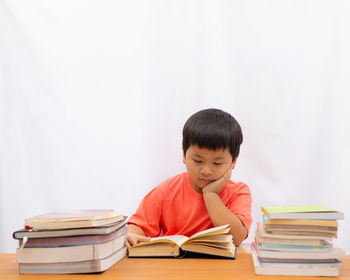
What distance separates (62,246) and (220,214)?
616mm

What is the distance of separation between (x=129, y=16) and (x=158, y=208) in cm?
86

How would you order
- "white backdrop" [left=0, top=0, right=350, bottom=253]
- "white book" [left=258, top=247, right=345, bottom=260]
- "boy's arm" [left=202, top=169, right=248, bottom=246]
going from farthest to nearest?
"white backdrop" [left=0, top=0, right=350, bottom=253] < "boy's arm" [left=202, top=169, right=248, bottom=246] < "white book" [left=258, top=247, right=345, bottom=260]

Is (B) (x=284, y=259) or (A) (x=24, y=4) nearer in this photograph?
(B) (x=284, y=259)

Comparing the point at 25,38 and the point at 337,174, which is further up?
the point at 25,38

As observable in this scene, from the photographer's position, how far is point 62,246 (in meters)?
0.99

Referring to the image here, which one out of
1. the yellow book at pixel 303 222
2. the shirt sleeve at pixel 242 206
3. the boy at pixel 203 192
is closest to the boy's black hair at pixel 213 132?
the boy at pixel 203 192

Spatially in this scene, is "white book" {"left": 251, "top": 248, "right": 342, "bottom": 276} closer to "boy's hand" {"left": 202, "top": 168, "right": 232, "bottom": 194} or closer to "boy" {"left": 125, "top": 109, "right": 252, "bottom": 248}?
"boy" {"left": 125, "top": 109, "right": 252, "bottom": 248}

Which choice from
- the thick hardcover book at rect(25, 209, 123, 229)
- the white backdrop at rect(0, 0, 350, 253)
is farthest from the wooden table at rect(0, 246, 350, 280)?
the white backdrop at rect(0, 0, 350, 253)

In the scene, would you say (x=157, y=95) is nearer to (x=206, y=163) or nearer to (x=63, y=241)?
(x=206, y=163)

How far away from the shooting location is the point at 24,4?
1784 mm

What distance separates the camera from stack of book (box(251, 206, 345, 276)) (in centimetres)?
96

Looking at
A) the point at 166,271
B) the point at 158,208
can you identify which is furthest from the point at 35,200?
the point at 166,271

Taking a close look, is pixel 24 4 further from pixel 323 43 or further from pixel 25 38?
pixel 323 43

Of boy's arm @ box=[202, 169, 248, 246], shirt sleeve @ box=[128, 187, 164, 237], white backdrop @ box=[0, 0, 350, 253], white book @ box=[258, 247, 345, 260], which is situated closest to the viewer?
white book @ box=[258, 247, 345, 260]
